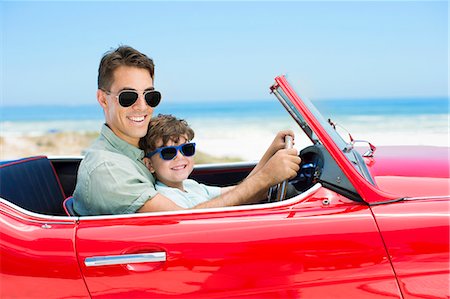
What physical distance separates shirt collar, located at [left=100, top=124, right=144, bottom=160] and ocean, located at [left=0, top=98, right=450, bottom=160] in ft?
41.2

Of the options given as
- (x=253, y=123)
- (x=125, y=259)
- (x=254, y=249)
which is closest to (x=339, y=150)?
(x=254, y=249)

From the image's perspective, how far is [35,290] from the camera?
215 cm

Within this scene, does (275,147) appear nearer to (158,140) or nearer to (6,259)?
(158,140)

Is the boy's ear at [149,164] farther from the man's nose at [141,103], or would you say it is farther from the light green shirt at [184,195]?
the man's nose at [141,103]

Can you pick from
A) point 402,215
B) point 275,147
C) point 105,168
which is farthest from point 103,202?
point 402,215

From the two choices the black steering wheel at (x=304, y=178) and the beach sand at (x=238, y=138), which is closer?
the black steering wheel at (x=304, y=178)

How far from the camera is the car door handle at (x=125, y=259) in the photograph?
82.9 inches

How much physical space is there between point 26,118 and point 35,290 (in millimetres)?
35744

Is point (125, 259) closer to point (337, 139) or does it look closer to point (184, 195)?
point (184, 195)

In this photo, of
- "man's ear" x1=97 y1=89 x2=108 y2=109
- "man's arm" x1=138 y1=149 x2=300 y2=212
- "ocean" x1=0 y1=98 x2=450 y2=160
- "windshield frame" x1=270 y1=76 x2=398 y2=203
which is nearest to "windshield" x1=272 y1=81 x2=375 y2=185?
"windshield frame" x1=270 y1=76 x2=398 y2=203

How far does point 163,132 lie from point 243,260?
3.08ft

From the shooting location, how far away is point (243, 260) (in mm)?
2102

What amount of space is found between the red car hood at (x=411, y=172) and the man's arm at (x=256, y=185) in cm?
37

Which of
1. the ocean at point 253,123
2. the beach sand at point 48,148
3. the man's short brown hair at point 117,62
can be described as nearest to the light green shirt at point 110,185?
the man's short brown hair at point 117,62
